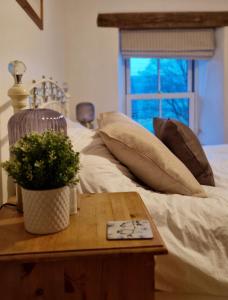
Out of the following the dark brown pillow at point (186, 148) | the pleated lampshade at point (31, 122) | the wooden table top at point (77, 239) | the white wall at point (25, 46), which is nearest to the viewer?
the wooden table top at point (77, 239)

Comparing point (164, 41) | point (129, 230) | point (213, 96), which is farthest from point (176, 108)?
point (129, 230)

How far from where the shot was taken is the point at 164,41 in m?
3.46

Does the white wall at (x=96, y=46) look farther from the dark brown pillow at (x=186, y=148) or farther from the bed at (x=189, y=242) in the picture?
the bed at (x=189, y=242)

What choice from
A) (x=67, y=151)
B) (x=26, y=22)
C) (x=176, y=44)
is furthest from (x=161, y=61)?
(x=67, y=151)

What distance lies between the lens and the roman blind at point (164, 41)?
11.3 feet

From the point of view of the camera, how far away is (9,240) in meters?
0.85

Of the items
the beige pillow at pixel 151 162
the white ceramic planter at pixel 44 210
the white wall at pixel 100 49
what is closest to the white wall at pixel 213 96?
the white wall at pixel 100 49

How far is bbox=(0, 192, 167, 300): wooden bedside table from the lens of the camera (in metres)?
0.80

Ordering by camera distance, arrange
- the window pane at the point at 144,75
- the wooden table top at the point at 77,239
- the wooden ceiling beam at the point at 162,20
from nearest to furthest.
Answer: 1. the wooden table top at the point at 77,239
2. the wooden ceiling beam at the point at 162,20
3. the window pane at the point at 144,75

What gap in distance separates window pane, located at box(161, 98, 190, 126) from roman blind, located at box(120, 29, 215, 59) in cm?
57

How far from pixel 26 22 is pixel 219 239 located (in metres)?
1.29

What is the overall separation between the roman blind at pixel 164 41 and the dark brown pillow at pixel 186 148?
2.03 m

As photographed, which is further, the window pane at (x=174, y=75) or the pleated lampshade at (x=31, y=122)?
the window pane at (x=174, y=75)

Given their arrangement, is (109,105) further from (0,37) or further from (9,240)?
(9,240)
